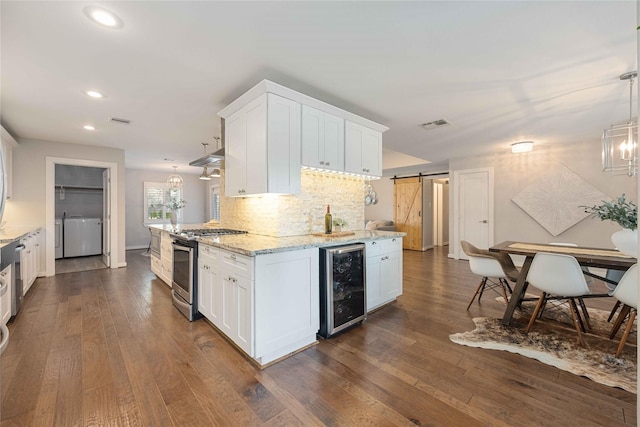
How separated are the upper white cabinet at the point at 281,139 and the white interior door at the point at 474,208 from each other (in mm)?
4152

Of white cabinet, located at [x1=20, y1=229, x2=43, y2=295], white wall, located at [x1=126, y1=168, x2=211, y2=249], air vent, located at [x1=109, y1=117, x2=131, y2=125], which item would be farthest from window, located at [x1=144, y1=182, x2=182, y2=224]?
A: air vent, located at [x1=109, y1=117, x2=131, y2=125]

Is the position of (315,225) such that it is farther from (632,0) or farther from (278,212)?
(632,0)

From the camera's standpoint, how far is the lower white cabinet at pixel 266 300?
6.88 feet

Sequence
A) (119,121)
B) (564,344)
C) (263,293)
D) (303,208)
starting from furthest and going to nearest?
(119,121), (303,208), (564,344), (263,293)

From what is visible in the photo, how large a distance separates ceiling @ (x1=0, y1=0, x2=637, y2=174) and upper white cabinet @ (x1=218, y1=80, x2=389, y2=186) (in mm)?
154

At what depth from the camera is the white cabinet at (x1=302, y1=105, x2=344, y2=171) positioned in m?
2.97

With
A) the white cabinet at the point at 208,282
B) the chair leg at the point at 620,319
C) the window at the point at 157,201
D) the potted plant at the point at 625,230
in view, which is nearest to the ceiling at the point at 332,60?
the potted plant at the point at 625,230

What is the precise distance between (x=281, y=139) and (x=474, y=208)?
546 cm

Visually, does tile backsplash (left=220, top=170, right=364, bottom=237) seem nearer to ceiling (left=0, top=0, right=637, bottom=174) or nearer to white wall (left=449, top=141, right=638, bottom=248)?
ceiling (left=0, top=0, right=637, bottom=174)

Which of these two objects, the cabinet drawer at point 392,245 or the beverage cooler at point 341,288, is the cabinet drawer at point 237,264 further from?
the cabinet drawer at point 392,245

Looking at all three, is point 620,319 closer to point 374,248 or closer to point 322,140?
point 374,248

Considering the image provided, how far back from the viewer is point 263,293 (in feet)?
6.95

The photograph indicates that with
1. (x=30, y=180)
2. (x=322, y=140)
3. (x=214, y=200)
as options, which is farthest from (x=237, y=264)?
(x=214, y=200)

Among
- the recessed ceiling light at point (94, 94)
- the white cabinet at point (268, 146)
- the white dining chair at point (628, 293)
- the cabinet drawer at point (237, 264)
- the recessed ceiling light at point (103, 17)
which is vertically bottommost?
the white dining chair at point (628, 293)
